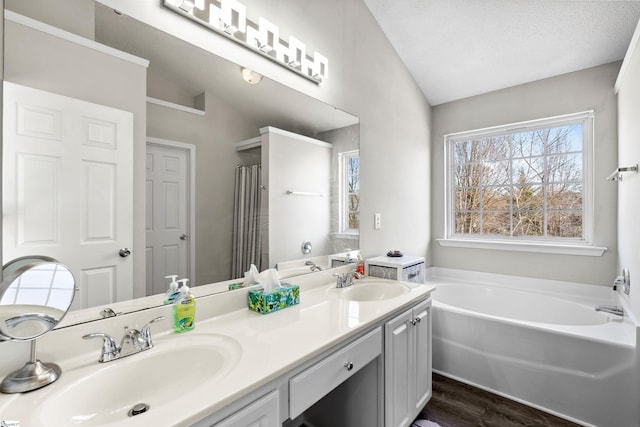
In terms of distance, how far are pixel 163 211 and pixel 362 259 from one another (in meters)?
1.38

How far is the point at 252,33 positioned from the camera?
1446mm

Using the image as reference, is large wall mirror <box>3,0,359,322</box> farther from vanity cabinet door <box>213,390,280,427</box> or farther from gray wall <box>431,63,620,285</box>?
gray wall <box>431,63,620,285</box>

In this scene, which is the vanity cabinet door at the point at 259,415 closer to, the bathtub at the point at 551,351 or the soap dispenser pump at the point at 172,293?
the soap dispenser pump at the point at 172,293

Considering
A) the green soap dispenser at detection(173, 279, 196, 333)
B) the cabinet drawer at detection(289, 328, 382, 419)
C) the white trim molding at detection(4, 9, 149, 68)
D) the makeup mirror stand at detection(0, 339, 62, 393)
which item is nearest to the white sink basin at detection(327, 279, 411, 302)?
the cabinet drawer at detection(289, 328, 382, 419)

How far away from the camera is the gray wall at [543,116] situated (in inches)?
91.8

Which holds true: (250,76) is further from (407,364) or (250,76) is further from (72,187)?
(407,364)

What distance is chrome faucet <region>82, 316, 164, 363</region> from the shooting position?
0.90 metres

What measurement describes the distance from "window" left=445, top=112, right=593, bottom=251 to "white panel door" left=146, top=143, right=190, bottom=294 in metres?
2.70

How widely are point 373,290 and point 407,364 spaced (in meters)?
0.47

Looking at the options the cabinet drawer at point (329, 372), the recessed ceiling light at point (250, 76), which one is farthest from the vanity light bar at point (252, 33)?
the cabinet drawer at point (329, 372)

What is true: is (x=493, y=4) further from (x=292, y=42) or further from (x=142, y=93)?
(x=142, y=93)

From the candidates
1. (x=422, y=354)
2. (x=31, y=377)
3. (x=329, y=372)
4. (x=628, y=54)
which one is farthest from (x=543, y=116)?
(x=31, y=377)

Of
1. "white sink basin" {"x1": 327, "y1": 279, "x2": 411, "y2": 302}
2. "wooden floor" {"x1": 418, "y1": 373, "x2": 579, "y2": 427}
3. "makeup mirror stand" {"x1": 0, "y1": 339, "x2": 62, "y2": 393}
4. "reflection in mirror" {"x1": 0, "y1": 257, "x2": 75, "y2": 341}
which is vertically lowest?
"wooden floor" {"x1": 418, "y1": 373, "x2": 579, "y2": 427}

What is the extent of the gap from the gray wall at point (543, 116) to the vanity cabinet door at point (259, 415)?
2.65 m
